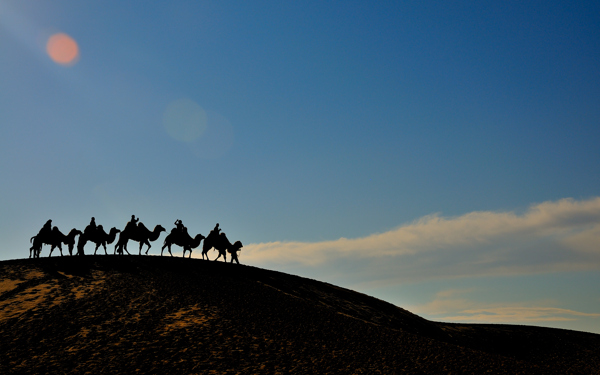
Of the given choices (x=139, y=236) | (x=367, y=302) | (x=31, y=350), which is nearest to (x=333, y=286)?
(x=367, y=302)

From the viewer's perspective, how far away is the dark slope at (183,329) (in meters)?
13.8

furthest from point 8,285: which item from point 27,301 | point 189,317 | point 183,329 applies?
point 183,329

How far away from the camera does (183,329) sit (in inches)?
630

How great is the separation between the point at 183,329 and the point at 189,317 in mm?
1318

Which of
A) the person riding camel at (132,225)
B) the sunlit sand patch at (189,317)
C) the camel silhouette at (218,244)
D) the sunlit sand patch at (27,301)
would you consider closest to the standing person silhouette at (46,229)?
the person riding camel at (132,225)

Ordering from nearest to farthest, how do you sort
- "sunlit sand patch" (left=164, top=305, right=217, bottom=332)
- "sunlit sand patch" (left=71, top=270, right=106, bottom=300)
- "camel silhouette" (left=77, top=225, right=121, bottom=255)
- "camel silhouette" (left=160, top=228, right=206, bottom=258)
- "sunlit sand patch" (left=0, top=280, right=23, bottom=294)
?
"sunlit sand patch" (left=164, top=305, right=217, bottom=332) → "sunlit sand patch" (left=71, top=270, right=106, bottom=300) → "sunlit sand patch" (left=0, top=280, right=23, bottom=294) → "camel silhouette" (left=77, top=225, right=121, bottom=255) → "camel silhouette" (left=160, top=228, right=206, bottom=258)

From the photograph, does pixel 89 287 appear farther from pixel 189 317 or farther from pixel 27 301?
pixel 189 317

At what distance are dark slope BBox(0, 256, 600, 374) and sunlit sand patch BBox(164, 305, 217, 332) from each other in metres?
0.04

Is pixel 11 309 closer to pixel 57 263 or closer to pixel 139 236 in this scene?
pixel 57 263

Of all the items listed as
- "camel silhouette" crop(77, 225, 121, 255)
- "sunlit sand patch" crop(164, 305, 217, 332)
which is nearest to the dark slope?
"sunlit sand patch" crop(164, 305, 217, 332)

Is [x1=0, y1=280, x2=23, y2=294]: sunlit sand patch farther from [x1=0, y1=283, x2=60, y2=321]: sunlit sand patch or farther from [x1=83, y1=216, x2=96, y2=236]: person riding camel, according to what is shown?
[x1=83, y1=216, x2=96, y2=236]: person riding camel

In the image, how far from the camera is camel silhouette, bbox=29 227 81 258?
2692 cm

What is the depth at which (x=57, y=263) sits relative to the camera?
24.5m

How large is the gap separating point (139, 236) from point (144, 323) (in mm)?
12554
